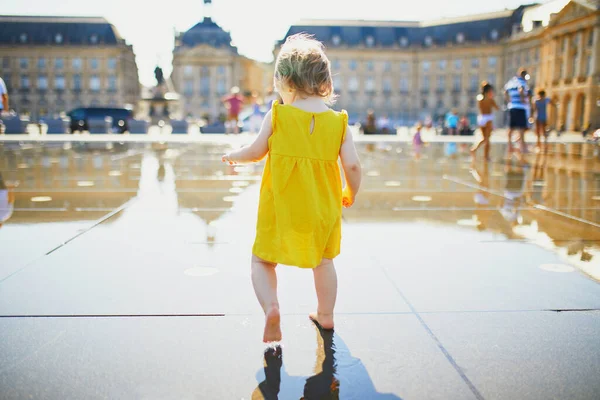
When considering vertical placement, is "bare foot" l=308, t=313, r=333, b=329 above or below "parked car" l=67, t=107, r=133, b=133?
below

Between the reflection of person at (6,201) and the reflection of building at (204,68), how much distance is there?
82680mm

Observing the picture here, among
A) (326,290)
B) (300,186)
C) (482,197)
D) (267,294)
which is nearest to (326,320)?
(326,290)

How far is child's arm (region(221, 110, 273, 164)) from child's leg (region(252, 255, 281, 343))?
1.30 feet

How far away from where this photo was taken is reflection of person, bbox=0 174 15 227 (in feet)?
15.2

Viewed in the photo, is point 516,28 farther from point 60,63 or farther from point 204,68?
point 60,63

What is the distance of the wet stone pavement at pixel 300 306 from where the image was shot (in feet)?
6.17

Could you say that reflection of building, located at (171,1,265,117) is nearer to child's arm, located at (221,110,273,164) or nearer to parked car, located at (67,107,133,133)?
parked car, located at (67,107,133,133)

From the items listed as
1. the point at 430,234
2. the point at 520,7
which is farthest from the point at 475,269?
the point at 520,7

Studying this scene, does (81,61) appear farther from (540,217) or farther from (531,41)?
(540,217)

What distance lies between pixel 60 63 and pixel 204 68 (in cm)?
2039

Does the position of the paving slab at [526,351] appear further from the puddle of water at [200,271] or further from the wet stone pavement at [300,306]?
the puddle of water at [200,271]

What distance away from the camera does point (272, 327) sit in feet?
6.96

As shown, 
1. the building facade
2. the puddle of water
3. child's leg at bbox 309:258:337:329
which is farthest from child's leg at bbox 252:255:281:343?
the building facade

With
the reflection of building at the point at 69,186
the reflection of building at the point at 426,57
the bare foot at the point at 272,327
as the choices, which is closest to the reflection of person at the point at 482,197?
the bare foot at the point at 272,327
